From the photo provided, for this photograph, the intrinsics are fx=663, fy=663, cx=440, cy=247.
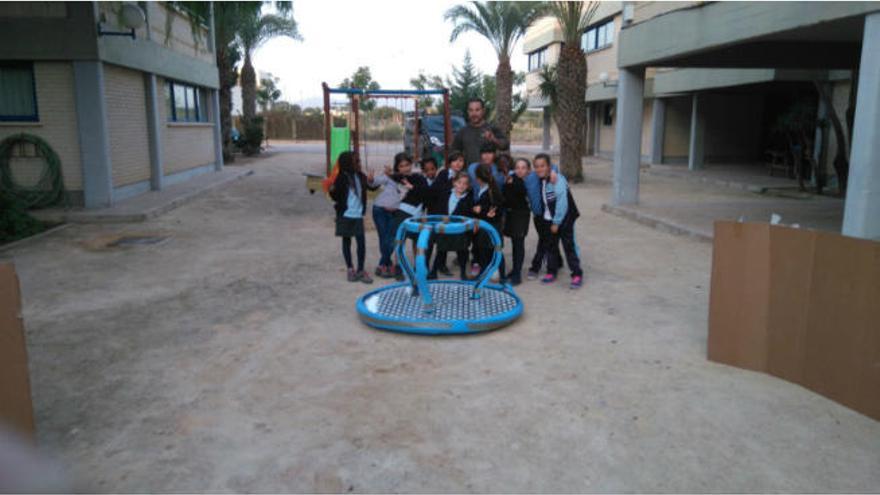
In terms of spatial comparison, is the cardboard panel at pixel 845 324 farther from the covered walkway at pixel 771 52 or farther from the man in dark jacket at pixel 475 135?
the man in dark jacket at pixel 475 135

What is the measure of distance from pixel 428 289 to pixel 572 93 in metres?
13.6

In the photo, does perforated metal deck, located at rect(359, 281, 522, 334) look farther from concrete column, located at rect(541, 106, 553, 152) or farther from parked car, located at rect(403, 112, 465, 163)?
concrete column, located at rect(541, 106, 553, 152)

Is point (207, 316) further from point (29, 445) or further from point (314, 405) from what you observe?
point (29, 445)

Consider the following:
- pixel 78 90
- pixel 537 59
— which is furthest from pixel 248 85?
pixel 78 90

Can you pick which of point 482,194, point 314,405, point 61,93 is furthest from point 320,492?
point 61,93

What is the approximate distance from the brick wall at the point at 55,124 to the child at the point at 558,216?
8.87m

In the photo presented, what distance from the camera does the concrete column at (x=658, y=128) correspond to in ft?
77.5

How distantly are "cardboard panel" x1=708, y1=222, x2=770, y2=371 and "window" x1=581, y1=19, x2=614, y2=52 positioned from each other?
2466cm

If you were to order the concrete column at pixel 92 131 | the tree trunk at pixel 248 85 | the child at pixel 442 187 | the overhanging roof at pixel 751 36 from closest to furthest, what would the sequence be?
the child at pixel 442 187, the overhanging roof at pixel 751 36, the concrete column at pixel 92 131, the tree trunk at pixel 248 85

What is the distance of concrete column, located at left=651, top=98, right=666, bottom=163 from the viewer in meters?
23.6

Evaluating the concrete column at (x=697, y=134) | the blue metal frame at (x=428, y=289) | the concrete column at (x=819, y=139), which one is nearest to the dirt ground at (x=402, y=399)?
the blue metal frame at (x=428, y=289)

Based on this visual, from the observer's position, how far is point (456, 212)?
22.3ft

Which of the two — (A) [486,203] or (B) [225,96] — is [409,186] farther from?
(B) [225,96]

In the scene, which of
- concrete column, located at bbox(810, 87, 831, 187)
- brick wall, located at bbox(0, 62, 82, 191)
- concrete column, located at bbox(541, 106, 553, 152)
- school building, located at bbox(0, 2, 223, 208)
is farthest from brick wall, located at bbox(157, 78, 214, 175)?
concrete column, located at bbox(541, 106, 553, 152)
